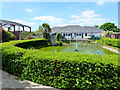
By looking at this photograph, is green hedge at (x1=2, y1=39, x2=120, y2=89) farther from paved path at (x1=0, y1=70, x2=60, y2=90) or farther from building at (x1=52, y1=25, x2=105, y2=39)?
building at (x1=52, y1=25, x2=105, y2=39)

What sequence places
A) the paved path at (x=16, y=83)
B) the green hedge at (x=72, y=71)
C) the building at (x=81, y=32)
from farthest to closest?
the building at (x=81, y=32) < the paved path at (x=16, y=83) < the green hedge at (x=72, y=71)

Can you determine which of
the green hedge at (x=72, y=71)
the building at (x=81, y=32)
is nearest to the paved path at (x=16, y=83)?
the green hedge at (x=72, y=71)

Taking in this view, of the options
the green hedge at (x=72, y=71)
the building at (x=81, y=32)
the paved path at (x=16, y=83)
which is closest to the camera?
the green hedge at (x=72, y=71)

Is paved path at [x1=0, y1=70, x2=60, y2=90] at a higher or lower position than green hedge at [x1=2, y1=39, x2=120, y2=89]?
lower

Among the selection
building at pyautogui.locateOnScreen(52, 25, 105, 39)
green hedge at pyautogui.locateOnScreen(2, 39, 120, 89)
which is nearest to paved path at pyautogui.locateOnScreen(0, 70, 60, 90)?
green hedge at pyautogui.locateOnScreen(2, 39, 120, 89)

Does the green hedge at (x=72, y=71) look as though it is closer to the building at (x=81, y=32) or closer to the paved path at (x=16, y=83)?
the paved path at (x=16, y=83)

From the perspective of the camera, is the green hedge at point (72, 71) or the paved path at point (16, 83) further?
the paved path at point (16, 83)

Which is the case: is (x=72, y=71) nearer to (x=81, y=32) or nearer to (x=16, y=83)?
(x=16, y=83)

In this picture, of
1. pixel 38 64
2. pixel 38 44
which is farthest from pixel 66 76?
pixel 38 44

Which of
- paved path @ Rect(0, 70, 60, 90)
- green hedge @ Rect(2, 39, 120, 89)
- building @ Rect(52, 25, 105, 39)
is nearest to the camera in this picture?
green hedge @ Rect(2, 39, 120, 89)

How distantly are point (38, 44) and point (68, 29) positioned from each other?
24.3 meters

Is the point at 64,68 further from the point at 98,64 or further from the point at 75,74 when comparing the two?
the point at 98,64

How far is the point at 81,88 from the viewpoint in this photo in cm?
345

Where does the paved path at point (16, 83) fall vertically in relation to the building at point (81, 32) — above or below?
below
